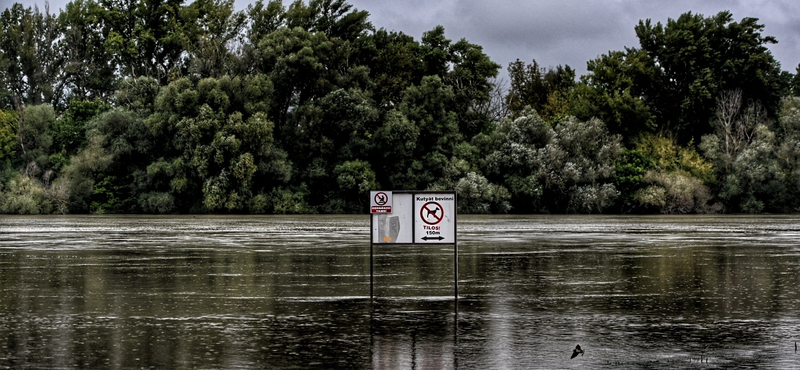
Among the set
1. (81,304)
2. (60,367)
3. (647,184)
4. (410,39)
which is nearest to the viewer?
(60,367)

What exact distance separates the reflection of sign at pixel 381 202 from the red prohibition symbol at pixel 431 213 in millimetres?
466

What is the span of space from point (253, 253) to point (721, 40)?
59.9 meters

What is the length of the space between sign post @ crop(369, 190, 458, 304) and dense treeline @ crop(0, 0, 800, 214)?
165ft

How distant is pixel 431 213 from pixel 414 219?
0.83 ft

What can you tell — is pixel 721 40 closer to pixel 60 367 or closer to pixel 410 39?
pixel 410 39

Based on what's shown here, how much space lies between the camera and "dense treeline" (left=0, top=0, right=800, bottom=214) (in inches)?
2532

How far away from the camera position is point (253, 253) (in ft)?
71.6

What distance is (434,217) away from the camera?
39.5 ft

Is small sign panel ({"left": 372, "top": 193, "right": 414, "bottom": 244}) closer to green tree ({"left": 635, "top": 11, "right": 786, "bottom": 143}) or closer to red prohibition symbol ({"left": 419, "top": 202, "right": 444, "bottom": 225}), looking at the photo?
red prohibition symbol ({"left": 419, "top": 202, "right": 444, "bottom": 225})

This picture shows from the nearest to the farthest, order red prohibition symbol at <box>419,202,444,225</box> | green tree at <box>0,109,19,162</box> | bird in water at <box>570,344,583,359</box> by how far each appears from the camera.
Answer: bird in water at <box>570,344,583,359</box> < red prohibition symbol at <box>419,202,444,225</box> < green tree at <box>0,109,19,162</box>

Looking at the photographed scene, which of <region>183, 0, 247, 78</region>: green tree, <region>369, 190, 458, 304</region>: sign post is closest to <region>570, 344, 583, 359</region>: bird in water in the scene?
<region>369, 190, 458, 304</region>: sign post

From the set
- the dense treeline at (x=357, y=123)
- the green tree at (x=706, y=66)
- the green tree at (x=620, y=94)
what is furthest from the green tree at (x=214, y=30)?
the green tree at (x=706, y=66)

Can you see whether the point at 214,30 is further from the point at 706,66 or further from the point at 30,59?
the point at 706,66

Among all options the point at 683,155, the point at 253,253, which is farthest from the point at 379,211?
the point at 683,155
